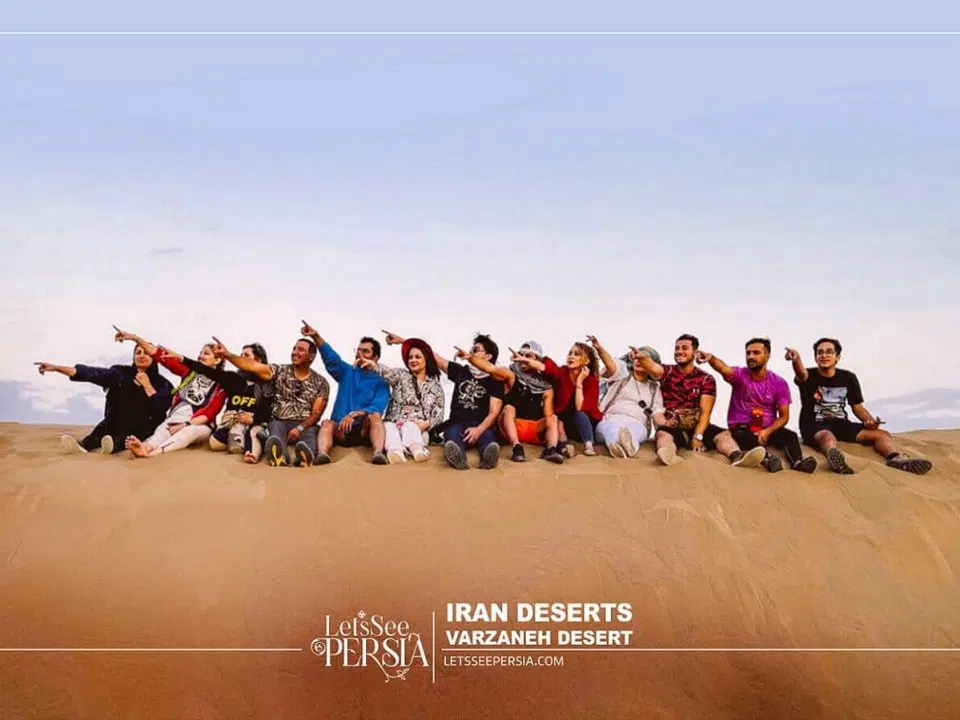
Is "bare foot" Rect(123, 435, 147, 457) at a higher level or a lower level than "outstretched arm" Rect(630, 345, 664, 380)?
lower

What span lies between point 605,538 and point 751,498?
1270mm

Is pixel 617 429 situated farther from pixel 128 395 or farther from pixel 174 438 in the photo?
pixel 128 395

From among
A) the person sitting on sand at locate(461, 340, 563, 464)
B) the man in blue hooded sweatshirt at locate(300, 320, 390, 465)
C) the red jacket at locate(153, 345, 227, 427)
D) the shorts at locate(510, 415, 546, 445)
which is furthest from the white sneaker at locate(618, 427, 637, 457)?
the red jacket at locate(153, 345, 227, 427)

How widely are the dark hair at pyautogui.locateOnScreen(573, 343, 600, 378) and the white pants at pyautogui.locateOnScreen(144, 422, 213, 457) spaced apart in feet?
10.6

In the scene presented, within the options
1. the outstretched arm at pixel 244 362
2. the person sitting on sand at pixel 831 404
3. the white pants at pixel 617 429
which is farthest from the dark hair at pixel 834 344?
the outstretched arm at pixel 244 362

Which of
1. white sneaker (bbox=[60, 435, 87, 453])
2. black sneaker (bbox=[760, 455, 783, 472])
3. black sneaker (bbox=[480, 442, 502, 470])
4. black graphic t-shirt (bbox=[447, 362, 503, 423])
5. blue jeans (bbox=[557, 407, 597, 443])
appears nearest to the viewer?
black sneaker (bbox=[480, 442, 502, 470])

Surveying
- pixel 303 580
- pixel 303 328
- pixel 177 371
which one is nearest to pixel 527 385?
pixel 303 328

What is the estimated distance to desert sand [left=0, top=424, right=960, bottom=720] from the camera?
20.7 ft

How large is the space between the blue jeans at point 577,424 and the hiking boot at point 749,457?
3.83ft

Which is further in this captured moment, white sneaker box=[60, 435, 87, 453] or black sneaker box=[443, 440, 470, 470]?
white sneaker box=[60, 435, 87, 453]

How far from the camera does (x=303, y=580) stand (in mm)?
6559

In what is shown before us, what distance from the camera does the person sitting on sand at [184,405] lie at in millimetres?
7438

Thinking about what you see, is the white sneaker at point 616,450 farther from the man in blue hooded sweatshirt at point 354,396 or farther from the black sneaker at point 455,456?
the man in blue hooded sweatshirt at point 354,396

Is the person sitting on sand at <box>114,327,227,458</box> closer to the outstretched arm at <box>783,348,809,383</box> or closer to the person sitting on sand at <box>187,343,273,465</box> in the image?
the person sitting on sand at <box>187,343,273,465</box>
